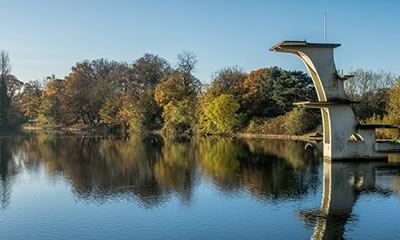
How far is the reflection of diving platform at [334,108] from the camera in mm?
28453

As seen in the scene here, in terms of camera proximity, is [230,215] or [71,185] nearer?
[230,215]

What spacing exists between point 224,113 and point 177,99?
10.8 metres

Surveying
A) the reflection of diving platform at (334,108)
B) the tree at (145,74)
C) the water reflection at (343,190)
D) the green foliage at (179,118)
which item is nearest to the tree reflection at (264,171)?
the water reflection at (343,190)

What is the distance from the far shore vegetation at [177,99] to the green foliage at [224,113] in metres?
0.12

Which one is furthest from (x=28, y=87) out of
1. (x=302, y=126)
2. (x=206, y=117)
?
(x=302, y=126)

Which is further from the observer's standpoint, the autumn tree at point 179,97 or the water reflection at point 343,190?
the autumn tree at point 179,97

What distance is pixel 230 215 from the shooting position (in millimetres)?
16250

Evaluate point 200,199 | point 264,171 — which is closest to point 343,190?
point 200,199

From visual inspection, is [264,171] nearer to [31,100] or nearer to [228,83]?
[228,83]

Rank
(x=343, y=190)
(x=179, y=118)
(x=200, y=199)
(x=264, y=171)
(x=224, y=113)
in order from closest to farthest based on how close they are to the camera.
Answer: (x=200, y=199) → (x=343, y=190) → (x=264, y=171) → (x=224, y=113) → (x=179, y=118)

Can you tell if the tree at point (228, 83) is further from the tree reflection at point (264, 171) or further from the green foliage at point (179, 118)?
the tree reflection at point (264, 171)

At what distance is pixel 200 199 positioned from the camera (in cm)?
1920

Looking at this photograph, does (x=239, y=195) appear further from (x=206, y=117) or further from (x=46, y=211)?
(x=206, y=117)

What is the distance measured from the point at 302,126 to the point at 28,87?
62.0 metres
